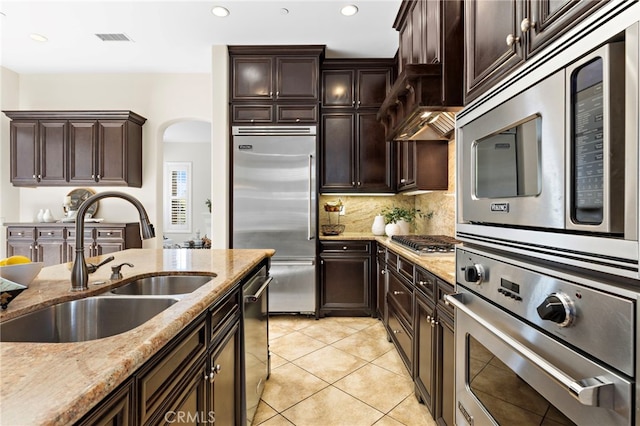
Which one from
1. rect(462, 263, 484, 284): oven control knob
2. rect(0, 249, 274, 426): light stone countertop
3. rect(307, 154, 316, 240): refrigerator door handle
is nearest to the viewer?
rect(0, 249, 274, 426): light stone countertop

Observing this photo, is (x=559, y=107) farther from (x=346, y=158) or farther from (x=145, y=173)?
(x=145, y=173)

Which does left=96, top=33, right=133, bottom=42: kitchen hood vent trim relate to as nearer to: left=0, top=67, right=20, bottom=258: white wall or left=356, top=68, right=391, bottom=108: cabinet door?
left=0, top=67, right=20, bottom=258: white wall

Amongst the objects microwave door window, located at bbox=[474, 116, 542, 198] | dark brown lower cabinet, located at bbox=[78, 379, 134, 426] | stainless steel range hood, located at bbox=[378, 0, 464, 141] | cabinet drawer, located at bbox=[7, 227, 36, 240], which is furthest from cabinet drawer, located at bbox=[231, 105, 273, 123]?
dark brown lower cabinet, located at bbox=[78, 379, 134, 426]

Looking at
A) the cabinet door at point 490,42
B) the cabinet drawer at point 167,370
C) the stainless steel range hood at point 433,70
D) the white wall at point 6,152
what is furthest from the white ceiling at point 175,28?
the cabinet drawer at point 167,370

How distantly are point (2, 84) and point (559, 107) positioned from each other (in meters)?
6.17

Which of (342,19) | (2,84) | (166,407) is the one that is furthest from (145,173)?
(166,407)

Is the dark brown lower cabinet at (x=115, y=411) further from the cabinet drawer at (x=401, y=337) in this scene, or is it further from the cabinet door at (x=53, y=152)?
the cabinet door at (x=53, y=152)

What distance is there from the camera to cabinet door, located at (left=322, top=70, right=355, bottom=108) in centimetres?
380

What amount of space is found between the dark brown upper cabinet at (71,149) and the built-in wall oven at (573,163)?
4.61 meters

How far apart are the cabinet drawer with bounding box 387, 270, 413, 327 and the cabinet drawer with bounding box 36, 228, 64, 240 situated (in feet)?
13.8

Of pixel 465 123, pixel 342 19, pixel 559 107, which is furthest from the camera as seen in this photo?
pixel 342 19

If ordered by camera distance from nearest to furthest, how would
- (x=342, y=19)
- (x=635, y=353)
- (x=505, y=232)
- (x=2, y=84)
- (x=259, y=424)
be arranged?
(x=635, y=353), (x=505, y=232), (x=259, y=424), (x=342, y=19), (x=2, y=84)

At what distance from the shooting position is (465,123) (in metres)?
1.25

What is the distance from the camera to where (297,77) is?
3643 mm
